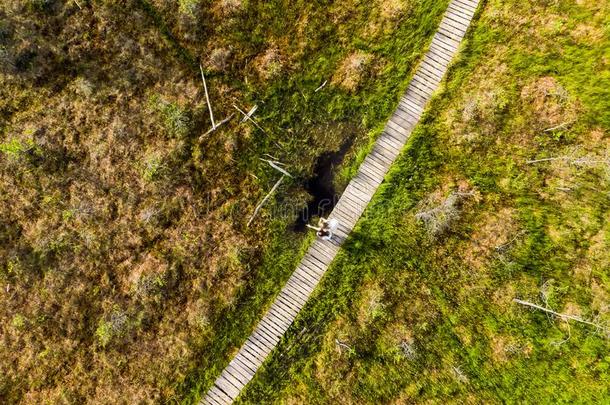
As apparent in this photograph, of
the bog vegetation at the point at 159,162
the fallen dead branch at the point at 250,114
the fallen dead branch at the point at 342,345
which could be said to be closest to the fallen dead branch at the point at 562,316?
the fallen dead branch at the point at 342,345

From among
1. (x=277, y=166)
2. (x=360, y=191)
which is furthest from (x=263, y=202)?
(x=360, y=191)

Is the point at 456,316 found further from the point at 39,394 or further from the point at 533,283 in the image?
the point at 39,394

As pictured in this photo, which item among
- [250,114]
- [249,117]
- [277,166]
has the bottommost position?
[277,166]

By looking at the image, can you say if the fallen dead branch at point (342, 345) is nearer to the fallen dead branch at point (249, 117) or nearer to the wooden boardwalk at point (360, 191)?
the wooden boardwalk at point (360, 191)

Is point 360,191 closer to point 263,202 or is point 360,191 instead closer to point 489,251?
point 263,202

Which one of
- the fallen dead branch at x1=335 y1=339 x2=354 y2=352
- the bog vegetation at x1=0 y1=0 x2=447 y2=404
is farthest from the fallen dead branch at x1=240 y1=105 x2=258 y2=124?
the fallen dead branch at x1=335 y1=339 x2=354 y2=352

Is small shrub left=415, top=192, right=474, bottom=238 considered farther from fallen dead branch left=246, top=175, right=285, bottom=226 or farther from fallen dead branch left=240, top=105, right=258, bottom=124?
fallen dead branch left=240, top=105, right=258, bottom=124
